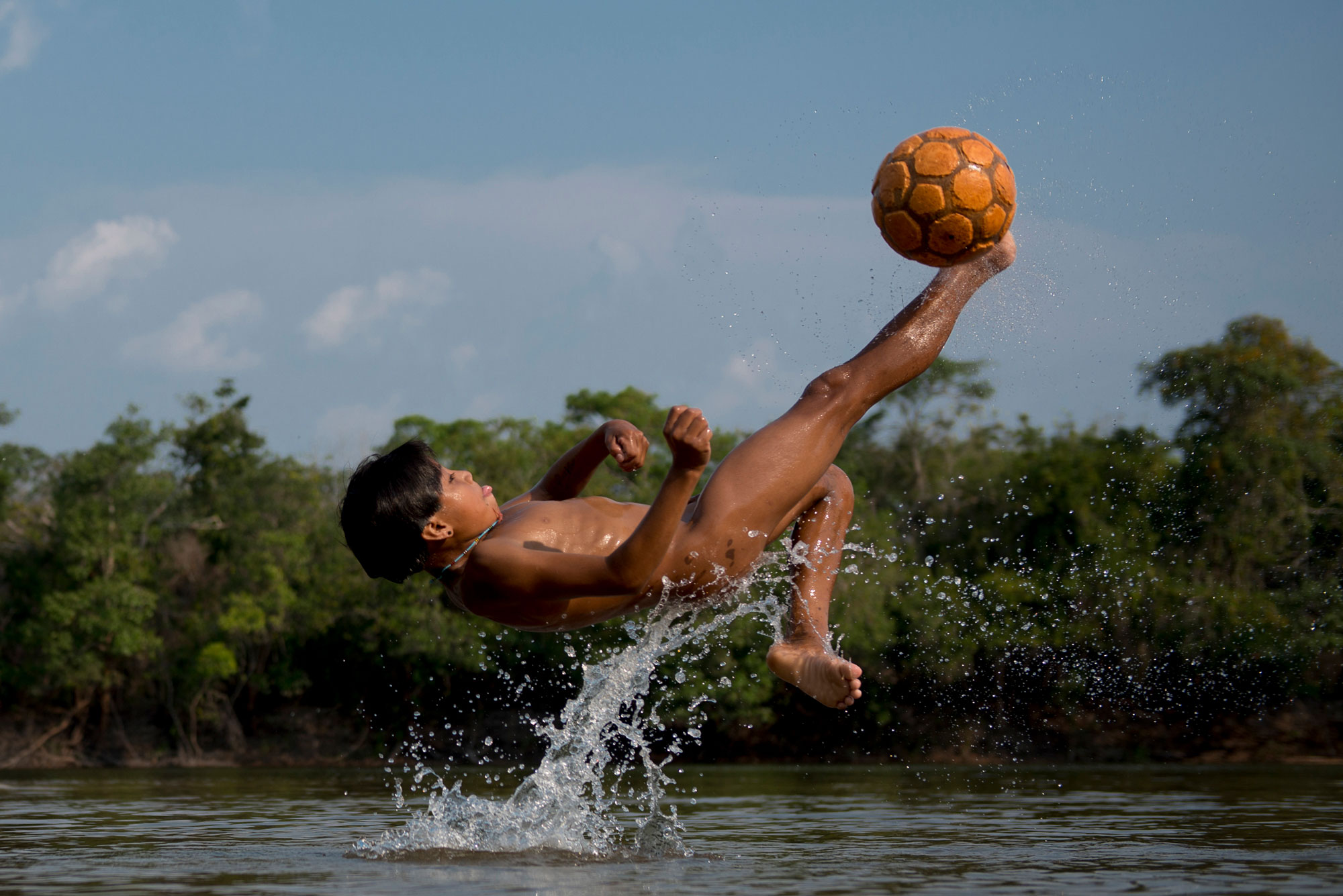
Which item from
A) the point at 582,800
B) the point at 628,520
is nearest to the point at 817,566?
the point at 628,520

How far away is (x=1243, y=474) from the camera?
25078 millimetres

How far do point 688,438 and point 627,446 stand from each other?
3.15 ft

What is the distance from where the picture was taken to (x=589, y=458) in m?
6.82

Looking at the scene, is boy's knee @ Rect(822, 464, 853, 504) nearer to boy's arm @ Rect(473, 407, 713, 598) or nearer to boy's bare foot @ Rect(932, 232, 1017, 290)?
boy's bare foot @ Rect(932, 232, 1017, 290)

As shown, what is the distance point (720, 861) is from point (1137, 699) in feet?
73.9

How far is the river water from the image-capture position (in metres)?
6.43

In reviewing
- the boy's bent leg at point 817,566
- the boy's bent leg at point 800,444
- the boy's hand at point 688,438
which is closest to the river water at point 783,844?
the boy's bent leg at point 817,566

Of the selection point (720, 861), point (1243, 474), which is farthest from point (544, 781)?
point (1243, 474)

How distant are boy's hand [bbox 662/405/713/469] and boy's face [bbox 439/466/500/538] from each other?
1276 mm

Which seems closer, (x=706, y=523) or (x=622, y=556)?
(x=622, y=556)

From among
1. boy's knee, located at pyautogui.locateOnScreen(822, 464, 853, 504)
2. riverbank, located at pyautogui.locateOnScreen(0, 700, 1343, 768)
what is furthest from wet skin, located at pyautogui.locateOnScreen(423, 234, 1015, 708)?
riverbank, located at pyautogui.locateOnScreen(0, 700, 1343, 768)

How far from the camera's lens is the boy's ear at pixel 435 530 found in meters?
6.04

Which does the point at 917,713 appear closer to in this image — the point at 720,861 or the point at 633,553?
the point at 720,861

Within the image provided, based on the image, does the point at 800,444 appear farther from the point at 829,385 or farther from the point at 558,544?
the point at 558,544
